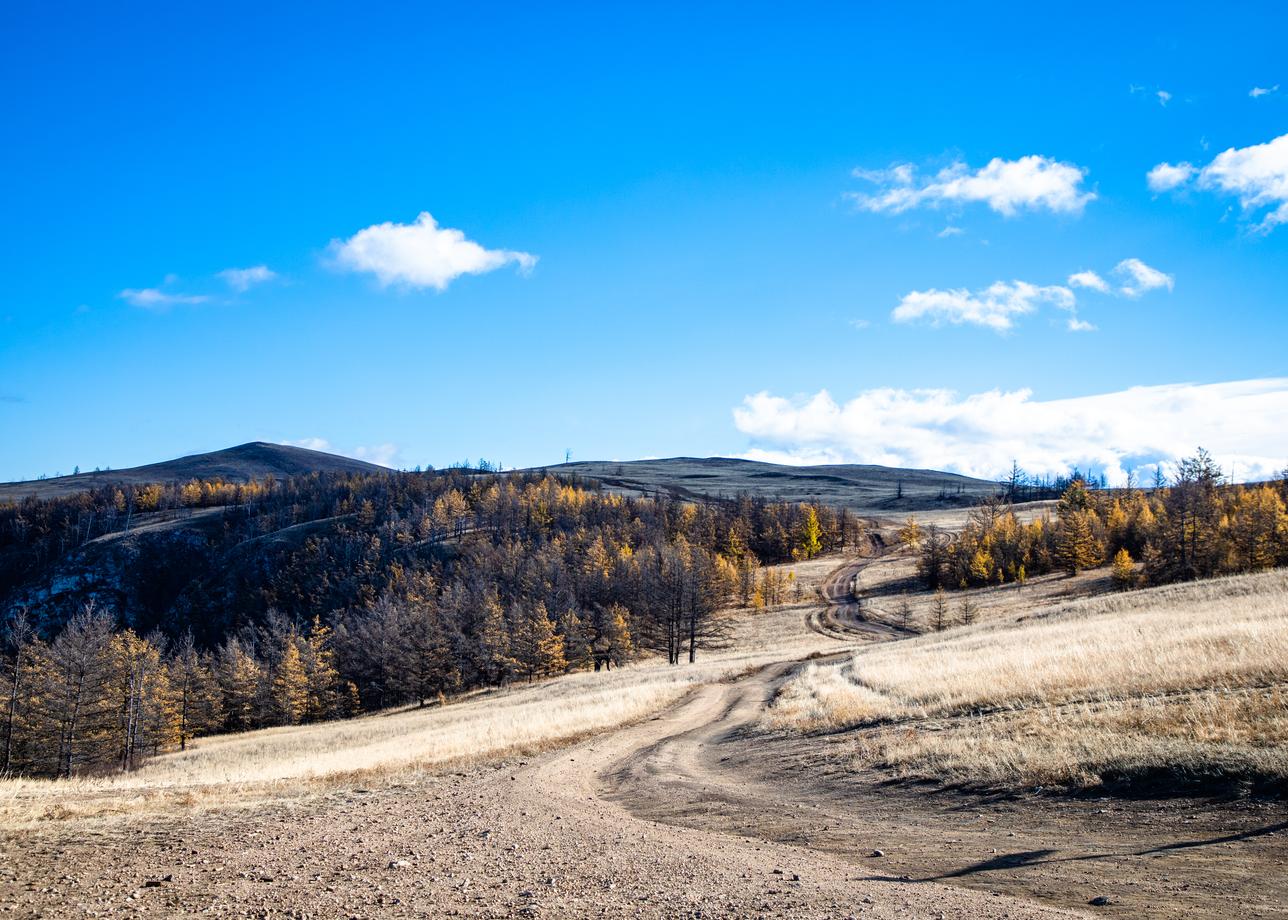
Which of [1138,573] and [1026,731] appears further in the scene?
[1138,573]

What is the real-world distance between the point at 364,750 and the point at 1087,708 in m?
A: 26.1

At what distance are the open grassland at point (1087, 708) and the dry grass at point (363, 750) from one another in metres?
9.04

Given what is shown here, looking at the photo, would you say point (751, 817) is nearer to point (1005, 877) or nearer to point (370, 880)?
point (1005, 877)

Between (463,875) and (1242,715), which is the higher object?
(1242,715)

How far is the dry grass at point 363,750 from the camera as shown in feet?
47.6

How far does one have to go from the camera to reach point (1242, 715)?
12.3 metres

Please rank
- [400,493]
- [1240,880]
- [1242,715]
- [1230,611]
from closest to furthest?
[1240,880] < [1242,715] < [1230,611] < [400,493]

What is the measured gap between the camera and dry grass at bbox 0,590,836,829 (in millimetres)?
14516

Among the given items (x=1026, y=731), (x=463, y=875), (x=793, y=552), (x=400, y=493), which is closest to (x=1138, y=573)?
(x=793, y=552)

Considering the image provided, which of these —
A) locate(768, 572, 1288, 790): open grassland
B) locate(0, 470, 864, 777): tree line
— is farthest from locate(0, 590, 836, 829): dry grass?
locate(768, 572, 1288, 790): open grassland

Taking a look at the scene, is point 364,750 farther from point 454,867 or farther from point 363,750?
point 454,867

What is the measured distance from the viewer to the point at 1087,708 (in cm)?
1534

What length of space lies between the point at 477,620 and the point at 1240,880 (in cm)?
8138

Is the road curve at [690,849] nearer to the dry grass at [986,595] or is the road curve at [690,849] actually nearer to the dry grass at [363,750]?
the dry grass at [363,750]
